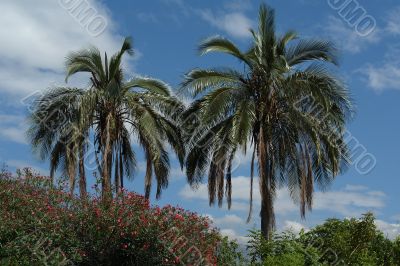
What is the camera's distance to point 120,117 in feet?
80.0

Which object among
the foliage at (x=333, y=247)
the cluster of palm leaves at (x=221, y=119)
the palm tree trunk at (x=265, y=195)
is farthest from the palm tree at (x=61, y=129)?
the foliage at (x=333, y=247)

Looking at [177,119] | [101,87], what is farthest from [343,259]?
[101,87]

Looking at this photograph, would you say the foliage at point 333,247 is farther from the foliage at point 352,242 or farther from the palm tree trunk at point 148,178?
the palm tree trunk at point 148,178

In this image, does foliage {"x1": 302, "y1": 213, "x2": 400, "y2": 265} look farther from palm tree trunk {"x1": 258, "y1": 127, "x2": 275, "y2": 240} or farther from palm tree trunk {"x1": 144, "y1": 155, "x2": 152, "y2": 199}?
palm tree trunk {"x1": 144, "y1": 155, "x2": 152, "y2": 199}

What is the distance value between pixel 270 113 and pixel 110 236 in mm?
9187

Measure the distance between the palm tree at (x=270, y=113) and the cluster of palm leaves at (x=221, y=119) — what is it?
33 mm

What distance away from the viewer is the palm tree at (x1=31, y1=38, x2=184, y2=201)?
23.5 m

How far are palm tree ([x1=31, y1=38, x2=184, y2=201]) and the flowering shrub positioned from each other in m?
8.90

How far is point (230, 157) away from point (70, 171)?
6.17 meters

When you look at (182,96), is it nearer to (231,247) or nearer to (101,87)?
(101,87)

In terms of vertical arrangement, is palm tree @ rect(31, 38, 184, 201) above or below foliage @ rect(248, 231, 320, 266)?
above

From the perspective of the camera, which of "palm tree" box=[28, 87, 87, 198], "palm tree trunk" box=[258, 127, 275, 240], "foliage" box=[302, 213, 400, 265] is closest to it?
"foliage" box=[302, 213, 400, 265]

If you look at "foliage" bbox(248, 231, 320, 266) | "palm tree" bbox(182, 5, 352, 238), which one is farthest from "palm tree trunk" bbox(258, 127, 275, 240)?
"foliage" bbox(248, 231, 320, 266)

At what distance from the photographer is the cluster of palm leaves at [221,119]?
69.1 ft
